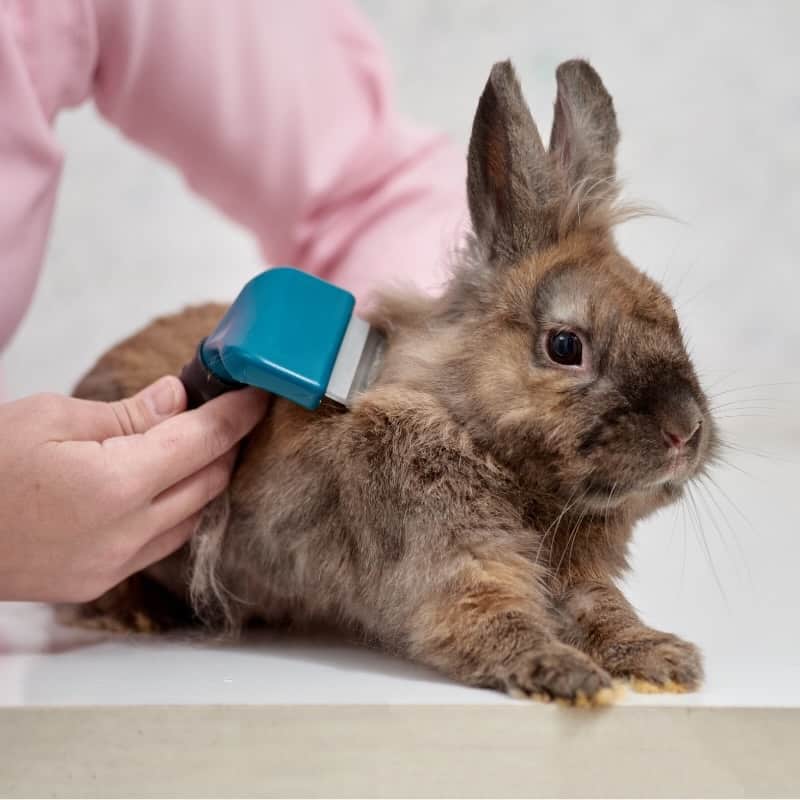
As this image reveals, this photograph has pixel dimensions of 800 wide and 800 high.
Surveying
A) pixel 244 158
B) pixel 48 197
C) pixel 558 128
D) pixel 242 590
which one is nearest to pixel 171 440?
pixel 242 590

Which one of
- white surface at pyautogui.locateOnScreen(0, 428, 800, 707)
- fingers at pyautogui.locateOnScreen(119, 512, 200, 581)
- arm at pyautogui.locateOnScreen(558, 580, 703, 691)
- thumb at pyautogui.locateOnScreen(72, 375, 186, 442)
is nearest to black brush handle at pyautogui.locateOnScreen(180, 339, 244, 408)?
thumb at pyautogui.locateOnScreen(72, 375, 186, 442)

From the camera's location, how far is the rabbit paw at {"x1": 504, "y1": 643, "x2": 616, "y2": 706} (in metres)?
0.92

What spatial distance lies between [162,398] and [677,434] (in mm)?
530

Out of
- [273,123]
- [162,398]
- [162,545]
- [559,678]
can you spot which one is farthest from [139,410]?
[273,123]

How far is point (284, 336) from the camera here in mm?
1124

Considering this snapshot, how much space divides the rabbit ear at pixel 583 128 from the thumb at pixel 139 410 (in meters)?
0.46

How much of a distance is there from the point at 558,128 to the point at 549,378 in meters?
0.33

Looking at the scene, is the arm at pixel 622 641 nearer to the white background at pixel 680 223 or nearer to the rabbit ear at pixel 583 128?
the white background at pixel 680 223

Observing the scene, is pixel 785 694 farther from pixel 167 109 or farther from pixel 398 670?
pixel 167 109

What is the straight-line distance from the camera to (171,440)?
1.15m

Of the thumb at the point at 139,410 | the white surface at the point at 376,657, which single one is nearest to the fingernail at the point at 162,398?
the thumb at the point at 139,410

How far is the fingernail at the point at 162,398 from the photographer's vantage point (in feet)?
4.00

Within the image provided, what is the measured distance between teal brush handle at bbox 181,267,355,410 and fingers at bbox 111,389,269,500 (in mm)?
35

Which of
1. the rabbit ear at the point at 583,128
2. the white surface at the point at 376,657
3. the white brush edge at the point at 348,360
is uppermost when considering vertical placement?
the rabbit ear at the point at 583,128
